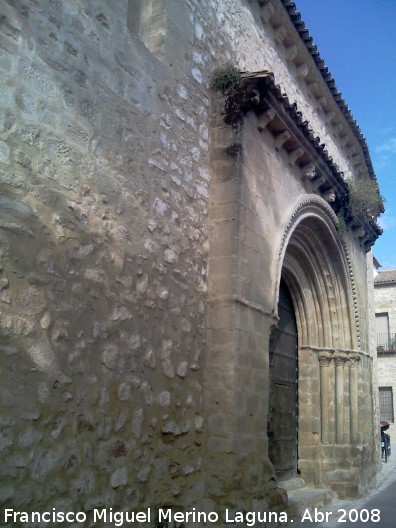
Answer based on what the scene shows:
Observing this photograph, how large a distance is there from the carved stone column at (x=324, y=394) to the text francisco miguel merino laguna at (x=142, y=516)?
3057 mm

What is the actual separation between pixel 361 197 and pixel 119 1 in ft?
19.7

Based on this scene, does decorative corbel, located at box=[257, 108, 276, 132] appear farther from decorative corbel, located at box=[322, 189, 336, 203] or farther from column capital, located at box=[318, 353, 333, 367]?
column capital, located at box=[318, 353, 333, 367]

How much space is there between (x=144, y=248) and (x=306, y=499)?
452 cm

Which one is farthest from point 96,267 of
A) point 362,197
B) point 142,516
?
point 362,197

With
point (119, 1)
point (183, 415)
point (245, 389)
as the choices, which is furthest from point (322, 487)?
point (119, 1)

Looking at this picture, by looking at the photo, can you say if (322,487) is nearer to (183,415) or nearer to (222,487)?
(222,487)

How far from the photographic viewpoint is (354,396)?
877 cm

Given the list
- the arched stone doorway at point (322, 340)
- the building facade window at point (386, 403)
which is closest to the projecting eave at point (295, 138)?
the arched stone doorway at point (322, 340)

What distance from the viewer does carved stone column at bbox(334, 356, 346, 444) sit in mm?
8484

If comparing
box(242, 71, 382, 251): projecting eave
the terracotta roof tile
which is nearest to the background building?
the terracotta roof tile

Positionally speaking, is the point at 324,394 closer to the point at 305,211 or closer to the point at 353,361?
the point at 353,361

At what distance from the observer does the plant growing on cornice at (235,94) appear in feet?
18.2

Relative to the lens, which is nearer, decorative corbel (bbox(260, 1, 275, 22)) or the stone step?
the stone step

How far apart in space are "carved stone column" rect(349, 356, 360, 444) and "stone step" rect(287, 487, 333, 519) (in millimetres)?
1023
